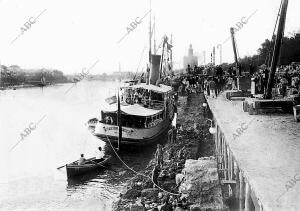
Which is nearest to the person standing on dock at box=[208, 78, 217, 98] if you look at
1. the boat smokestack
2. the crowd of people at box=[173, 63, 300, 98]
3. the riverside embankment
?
the crowd of people at box=[173, 63, 300, 98]

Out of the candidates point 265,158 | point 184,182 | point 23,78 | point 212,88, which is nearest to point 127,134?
point 212,88

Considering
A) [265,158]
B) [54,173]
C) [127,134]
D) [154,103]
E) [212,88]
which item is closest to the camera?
[265,158]

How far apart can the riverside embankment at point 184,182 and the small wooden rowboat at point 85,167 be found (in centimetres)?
399

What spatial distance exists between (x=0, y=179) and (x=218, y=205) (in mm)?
18429

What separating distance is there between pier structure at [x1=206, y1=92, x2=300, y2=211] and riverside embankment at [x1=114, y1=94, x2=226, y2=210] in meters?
1.01

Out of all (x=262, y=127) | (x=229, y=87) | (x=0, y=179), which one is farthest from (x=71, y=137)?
(x=262, y=127)

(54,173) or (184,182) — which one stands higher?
(184,182)

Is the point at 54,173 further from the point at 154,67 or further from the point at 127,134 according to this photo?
the point at 154,67

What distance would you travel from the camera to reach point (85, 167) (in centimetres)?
2073

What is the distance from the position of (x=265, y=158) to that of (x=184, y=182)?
4858 mm

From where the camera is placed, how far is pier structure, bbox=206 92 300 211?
559cm

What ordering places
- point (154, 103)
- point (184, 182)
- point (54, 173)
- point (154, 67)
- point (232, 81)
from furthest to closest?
1. point (154, 67)
2. point (154, 103)
3. point (232, 81)
4. point (54, 173)
5. point (184, 182)

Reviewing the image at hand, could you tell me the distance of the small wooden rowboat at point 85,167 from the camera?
2033 cm

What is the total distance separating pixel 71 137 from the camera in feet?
119
